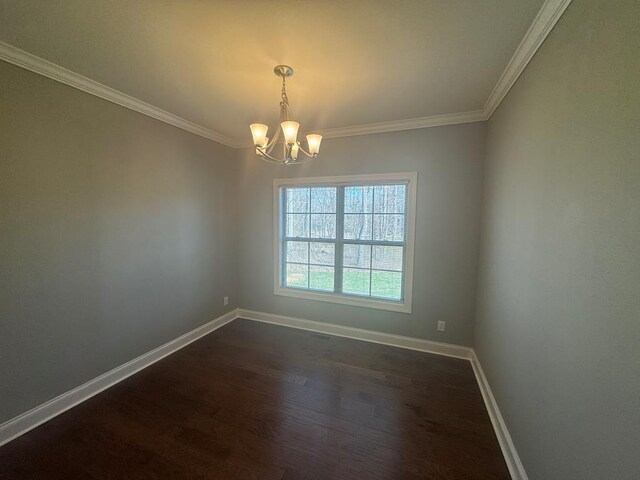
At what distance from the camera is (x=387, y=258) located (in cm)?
303

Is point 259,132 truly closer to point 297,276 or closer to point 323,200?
point 323,200

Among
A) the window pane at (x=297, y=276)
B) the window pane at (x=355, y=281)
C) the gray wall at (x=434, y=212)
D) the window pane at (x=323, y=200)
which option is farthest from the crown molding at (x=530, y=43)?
the window pane at (x=297, y=276)

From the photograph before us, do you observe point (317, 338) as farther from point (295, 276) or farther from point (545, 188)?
point (545, 188)

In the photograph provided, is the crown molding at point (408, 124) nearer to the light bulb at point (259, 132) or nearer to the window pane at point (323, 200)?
the window pane at point (323, 200)

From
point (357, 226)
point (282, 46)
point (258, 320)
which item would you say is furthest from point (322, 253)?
point (282, 46)

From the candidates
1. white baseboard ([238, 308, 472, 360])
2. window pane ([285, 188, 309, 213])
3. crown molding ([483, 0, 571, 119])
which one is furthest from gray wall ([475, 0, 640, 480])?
window pane ([285, 188, 309, 213])

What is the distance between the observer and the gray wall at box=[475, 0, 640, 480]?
799 mm

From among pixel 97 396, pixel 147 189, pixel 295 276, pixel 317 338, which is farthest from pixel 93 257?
pixel 317 338

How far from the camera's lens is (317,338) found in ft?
10.3

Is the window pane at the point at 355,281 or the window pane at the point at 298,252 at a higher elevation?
the window pane at the point at 298,252

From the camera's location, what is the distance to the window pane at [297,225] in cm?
341

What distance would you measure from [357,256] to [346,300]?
1.86 feet

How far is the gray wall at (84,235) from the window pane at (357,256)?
6.07ft

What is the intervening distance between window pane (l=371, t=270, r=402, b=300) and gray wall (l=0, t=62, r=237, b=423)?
2.19 metres
